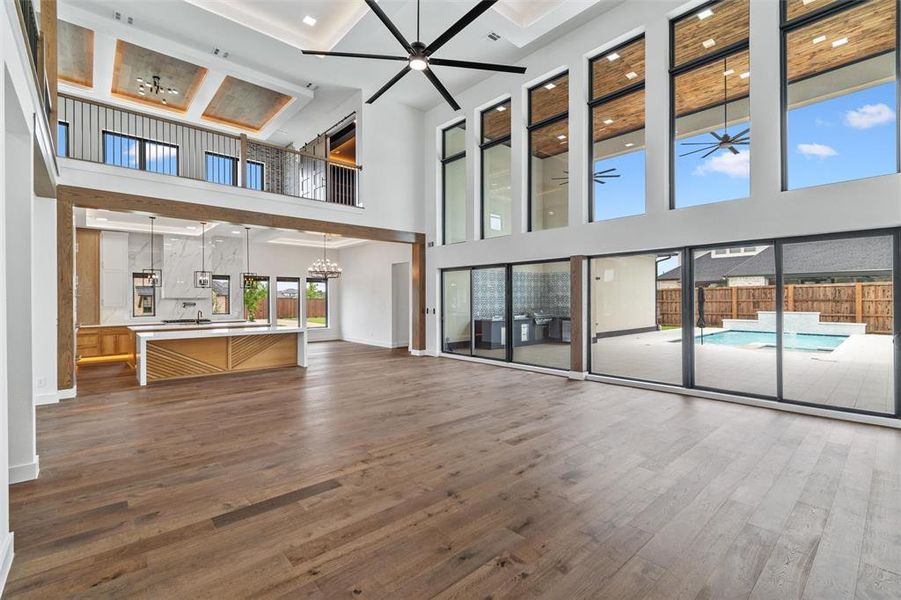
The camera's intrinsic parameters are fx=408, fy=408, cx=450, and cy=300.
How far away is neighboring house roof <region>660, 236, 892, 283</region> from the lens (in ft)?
14.3

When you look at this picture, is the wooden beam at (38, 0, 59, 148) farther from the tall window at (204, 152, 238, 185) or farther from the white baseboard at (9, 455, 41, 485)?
the tall window at (204, 152, 238, 185)

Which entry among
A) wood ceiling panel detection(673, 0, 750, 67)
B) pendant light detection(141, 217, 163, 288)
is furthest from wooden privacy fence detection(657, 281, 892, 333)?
pendant light detection(141, 217, 163, 288)

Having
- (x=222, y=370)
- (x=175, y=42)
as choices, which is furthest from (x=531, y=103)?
(x=222, y=370)

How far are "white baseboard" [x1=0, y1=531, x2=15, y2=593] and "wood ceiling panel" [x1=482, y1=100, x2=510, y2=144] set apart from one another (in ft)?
27.3

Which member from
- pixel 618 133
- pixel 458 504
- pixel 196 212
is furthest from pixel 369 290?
pixel 458 504

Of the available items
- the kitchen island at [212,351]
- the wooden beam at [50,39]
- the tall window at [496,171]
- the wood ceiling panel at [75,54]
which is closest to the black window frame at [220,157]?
the wood ceiling panel at [75,54]

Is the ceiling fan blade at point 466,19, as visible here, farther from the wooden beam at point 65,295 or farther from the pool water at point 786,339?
the wooden beam at point 65,295

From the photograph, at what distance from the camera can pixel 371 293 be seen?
1188 cm

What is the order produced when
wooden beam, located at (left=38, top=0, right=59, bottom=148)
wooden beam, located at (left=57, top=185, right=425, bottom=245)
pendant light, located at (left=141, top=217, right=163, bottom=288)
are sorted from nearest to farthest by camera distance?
wooden beam, located at (left=38, top=0, right=59, bottom=148) → wooden beam, located at (left=57, top=185, right=425, bottom=245) → pendant light, located at (left=141, top=217, right=163, bottom=288)

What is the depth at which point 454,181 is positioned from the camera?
9438mm

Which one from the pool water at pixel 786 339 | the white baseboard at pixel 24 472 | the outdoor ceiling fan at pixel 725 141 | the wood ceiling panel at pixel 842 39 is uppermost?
the wood ceiling panel at pixel 842 39

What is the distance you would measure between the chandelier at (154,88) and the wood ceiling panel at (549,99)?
7.42m

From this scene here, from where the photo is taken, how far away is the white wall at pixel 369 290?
36.9ft

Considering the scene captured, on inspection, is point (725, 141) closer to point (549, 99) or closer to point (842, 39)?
point (842, 39)
